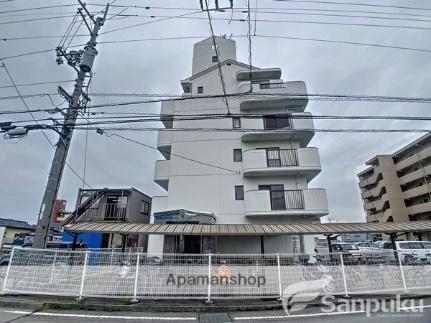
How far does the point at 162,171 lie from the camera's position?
→ 54.6ft

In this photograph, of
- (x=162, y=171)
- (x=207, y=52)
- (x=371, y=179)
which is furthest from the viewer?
(x=371, y=179)

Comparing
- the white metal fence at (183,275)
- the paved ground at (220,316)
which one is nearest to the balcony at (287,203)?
the white metal fence at (183,275)

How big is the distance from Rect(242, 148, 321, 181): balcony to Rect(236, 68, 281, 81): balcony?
6.31m

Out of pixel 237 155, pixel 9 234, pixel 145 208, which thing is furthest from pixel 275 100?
pixel 9 234

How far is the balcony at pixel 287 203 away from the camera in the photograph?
13695mm

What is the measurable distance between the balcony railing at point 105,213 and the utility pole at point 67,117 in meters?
9.18

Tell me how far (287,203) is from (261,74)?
383 inches

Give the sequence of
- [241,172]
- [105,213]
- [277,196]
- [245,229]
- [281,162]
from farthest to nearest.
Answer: [105,213] → [241,172] → [281,162] → [277,196] → [245,229]

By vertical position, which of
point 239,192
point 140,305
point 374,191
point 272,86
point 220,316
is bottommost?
point 220,316

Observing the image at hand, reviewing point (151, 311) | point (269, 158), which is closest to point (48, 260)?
point (151, 311)

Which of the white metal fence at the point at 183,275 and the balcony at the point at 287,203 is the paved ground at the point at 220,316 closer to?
the white metal fence at the point at 183,275

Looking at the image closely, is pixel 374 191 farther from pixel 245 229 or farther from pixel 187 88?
pixel 245 229

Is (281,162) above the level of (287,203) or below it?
above

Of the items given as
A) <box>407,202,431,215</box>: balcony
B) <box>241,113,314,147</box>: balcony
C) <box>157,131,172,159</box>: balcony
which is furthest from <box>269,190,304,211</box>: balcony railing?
<box>407,202,431,215</box>: balcony
